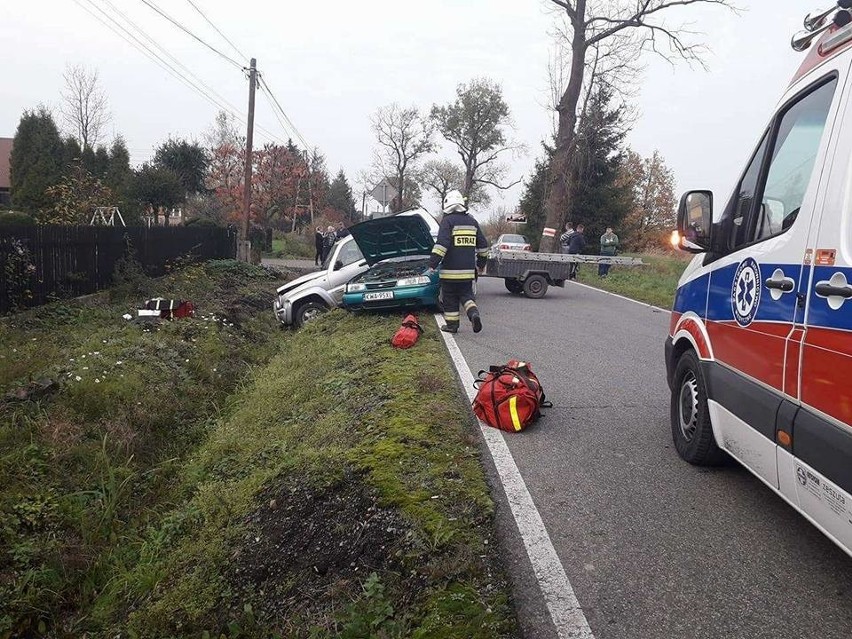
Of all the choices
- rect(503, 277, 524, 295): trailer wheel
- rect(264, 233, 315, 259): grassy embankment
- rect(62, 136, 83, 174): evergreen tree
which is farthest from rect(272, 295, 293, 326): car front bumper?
rect(62, 136, 83, 174): evergreen tree

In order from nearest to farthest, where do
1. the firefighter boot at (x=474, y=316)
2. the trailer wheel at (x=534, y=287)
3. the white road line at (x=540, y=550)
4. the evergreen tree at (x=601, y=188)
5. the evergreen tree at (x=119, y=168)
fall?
1. the white road line at (x=540, y=550)
2. the firefighter boot at (x=474, y=316)
3. the trailer wheel at (x=534, y=287)
4. the evergreen tree at (x=119, y=168)
5. the evergreen tree at (x=601, y=188)

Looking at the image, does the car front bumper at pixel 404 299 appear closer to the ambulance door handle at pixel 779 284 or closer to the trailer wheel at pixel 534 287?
the trailer wheel at pixel 534 287

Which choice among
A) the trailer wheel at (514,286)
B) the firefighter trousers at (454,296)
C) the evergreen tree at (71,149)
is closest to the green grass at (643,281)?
the trailer wheel at (514,286)

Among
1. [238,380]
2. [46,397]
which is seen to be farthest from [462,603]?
[238,380]

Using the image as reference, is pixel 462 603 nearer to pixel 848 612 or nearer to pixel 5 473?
pixel 848 612

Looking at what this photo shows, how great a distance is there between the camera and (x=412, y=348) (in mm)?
7598

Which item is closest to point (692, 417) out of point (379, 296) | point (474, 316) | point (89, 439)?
point (474, 316)

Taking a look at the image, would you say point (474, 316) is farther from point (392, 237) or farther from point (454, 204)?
point (392, 237)

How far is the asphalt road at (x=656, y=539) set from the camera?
2748mm

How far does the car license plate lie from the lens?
9.87 meters

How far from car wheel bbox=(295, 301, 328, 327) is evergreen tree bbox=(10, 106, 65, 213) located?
25001mm

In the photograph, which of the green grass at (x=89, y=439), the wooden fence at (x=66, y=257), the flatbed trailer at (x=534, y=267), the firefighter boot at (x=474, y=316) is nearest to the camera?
the green grass at (x=89, y=439)

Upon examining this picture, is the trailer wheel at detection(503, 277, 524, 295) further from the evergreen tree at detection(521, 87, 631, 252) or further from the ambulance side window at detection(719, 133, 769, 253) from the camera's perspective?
the evergreen tree at detection(521, 87, 631, 252)

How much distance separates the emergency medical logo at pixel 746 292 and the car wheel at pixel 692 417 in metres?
0.65
